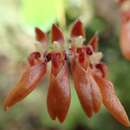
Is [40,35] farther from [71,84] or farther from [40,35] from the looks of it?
[71,84]

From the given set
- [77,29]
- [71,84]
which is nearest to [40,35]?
[77,29]

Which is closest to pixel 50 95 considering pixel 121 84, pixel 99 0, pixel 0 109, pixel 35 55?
pixel 35 55

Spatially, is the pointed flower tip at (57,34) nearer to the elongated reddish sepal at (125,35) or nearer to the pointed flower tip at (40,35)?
the pointed flower tip at (40,35)

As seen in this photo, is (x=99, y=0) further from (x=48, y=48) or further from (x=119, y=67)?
(x=48, y=48)

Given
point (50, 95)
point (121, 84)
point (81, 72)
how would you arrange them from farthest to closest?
point (121, 84), point (81, 72), point (50, 95)

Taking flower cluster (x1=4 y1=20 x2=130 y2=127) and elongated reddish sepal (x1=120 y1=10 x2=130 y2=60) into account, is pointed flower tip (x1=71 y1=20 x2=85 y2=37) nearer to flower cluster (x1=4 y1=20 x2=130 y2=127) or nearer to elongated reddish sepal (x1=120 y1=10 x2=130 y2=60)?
flower cluster (x1=4 y1=20 x2=130 y2=127)

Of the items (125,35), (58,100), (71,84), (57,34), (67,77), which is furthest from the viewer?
(71,84)
